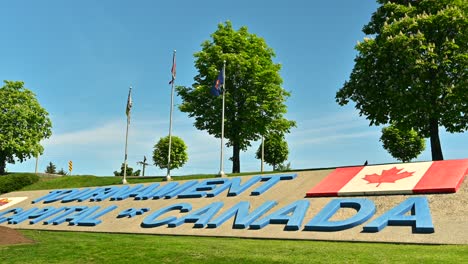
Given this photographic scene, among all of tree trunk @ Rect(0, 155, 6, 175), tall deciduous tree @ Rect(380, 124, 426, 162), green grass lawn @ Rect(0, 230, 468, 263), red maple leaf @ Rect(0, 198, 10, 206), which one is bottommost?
green grass lawn @ Rect(0, 230, 468, 263)

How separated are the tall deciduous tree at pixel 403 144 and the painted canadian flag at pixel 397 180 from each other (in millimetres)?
39048

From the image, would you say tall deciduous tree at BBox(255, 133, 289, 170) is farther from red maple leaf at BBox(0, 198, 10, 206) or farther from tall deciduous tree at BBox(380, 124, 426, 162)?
red maple leaf at BBox(0, 198, 10, 206)

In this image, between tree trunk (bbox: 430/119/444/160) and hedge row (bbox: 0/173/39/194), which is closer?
tree trunk (bbox: 430/119/444/160)

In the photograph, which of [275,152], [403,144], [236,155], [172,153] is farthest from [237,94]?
[172,153]

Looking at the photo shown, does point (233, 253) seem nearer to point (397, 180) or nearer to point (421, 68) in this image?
point (397, 180)

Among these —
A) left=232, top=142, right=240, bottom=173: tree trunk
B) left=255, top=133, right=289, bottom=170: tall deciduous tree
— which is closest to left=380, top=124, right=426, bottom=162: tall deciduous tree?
left=255, top=133, right=289, bottom=170: tall deciduous tree

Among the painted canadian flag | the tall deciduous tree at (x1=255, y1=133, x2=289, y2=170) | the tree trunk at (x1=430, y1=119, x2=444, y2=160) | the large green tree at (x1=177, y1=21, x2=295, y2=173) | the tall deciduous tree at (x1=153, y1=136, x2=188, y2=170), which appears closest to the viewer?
the painted canadian flag

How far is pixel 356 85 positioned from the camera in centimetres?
3020

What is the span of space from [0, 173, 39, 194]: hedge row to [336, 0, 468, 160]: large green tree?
33.2 metres

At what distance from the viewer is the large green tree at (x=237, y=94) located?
39125mm

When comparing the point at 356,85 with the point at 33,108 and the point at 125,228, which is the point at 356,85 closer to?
the point at 125,228

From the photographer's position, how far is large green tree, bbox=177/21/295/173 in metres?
39.1

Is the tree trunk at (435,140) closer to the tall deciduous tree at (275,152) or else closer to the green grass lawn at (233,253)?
the green grass lawn at (233,253)

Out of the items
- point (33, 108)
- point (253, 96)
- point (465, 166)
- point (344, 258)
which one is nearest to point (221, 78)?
point (253, 96)
